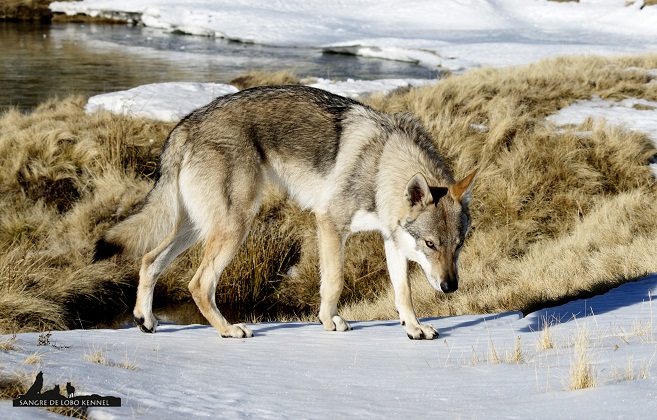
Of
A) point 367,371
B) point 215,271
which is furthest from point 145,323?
point 367,371

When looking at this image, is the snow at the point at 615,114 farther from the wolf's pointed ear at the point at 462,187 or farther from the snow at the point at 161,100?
the wolf's pointed ear at the point at 462,187

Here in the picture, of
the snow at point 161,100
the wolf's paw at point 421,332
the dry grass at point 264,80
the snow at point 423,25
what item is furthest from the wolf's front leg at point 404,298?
the snow at point 423,25

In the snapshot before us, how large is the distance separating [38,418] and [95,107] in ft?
36.2

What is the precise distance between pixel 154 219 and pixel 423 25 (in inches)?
1317

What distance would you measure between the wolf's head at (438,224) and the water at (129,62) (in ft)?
38.2

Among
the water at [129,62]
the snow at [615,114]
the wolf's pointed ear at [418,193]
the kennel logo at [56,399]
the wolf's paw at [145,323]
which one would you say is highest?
the wolf's pointed ear at [418,193]

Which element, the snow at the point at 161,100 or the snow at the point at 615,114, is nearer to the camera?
the snow at the point at 615,114

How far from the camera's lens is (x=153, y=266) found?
Result: 5434mm

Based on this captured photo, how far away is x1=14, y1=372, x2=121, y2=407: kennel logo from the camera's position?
2553mm

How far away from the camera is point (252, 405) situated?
9.51 feet

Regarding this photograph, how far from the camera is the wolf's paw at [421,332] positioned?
5.00 m

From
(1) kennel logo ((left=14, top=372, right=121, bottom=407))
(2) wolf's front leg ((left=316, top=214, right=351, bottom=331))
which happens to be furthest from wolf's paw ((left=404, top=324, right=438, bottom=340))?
(1) kennel logo ((left=14, top=372, right=121, bottom=407))

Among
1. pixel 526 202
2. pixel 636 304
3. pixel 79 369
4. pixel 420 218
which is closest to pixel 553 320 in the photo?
pixel 636 304

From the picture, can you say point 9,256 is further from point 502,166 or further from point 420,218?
point 502,166
